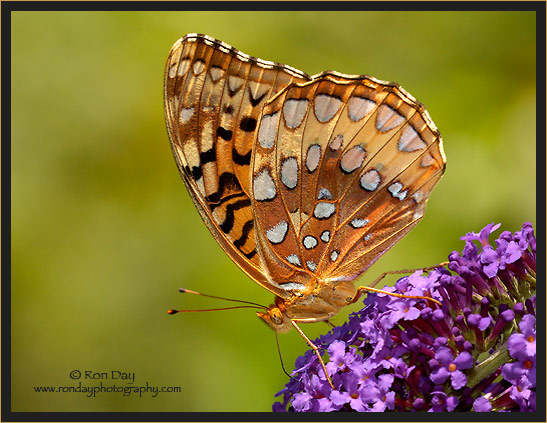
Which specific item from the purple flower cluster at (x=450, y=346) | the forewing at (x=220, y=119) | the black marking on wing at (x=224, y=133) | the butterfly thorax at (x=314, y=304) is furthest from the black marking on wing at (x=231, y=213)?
the purple flower cluster at (x=450, y=346)

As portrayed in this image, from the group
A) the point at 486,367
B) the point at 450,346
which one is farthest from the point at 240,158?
the point at 486,367

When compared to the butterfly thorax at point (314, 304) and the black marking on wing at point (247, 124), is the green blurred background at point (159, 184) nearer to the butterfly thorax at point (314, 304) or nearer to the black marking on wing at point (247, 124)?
the butterfly thorax at point (314, 304)

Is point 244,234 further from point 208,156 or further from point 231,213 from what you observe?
point 208,156

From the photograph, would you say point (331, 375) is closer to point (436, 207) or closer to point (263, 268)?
point (263, 268)

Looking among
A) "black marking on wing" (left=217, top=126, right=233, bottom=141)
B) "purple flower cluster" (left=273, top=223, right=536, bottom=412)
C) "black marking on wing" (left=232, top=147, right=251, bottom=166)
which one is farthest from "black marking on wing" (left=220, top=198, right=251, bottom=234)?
"purple flower cluster" (left=273, top=223, right=536, bottom=412)

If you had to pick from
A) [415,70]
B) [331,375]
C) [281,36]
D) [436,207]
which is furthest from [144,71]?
[331,375]

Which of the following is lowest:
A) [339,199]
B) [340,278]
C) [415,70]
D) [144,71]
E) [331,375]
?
[331,375]

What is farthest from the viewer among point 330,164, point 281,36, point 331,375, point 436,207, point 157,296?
point 281,36
